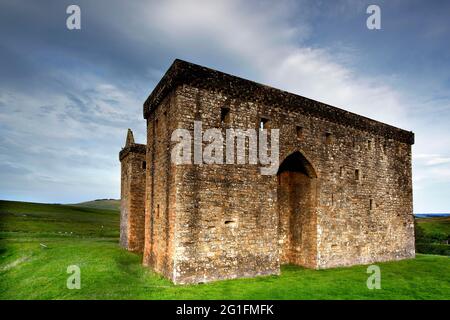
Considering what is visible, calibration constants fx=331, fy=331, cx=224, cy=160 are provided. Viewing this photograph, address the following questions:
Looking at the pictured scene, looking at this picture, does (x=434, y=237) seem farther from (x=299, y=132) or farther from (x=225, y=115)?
(x=225, y=115)

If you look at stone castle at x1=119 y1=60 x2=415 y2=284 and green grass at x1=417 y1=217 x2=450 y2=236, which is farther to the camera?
green grass at x1=417 y1=217 x2=450 y2=236

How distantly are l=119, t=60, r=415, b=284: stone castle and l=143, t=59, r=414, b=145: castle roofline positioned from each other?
5cm

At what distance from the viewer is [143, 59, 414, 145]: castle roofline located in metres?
12.9

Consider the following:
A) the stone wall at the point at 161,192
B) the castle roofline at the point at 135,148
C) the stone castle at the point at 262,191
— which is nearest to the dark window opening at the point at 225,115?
the stone castle at the point at 262,191

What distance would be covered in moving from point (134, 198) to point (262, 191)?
35.4 ft

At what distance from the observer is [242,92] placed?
14195 mm

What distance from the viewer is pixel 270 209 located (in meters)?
14.4

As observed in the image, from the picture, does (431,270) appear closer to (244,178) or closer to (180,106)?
(244,178)

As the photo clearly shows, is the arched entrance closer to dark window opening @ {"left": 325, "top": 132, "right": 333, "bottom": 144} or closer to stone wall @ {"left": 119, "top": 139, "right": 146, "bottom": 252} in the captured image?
dark window opening @ {"left": 325, "top": 132, "right": 333, "bottom": 144}

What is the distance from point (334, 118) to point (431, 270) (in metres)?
9.11

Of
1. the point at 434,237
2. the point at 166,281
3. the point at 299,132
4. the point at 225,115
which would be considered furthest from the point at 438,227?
the point at 166,281

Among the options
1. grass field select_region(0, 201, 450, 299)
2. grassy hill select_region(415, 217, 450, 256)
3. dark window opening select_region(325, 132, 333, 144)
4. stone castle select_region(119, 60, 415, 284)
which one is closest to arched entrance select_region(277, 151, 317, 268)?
stone castle select_region(119, 60, 415, 284)

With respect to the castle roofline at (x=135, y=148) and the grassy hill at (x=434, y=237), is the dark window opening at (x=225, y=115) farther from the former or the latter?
the grassy hill at (x=434, y=237)

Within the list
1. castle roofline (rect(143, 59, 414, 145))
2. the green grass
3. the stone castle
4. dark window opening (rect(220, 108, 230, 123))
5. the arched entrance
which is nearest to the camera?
the stone castle
